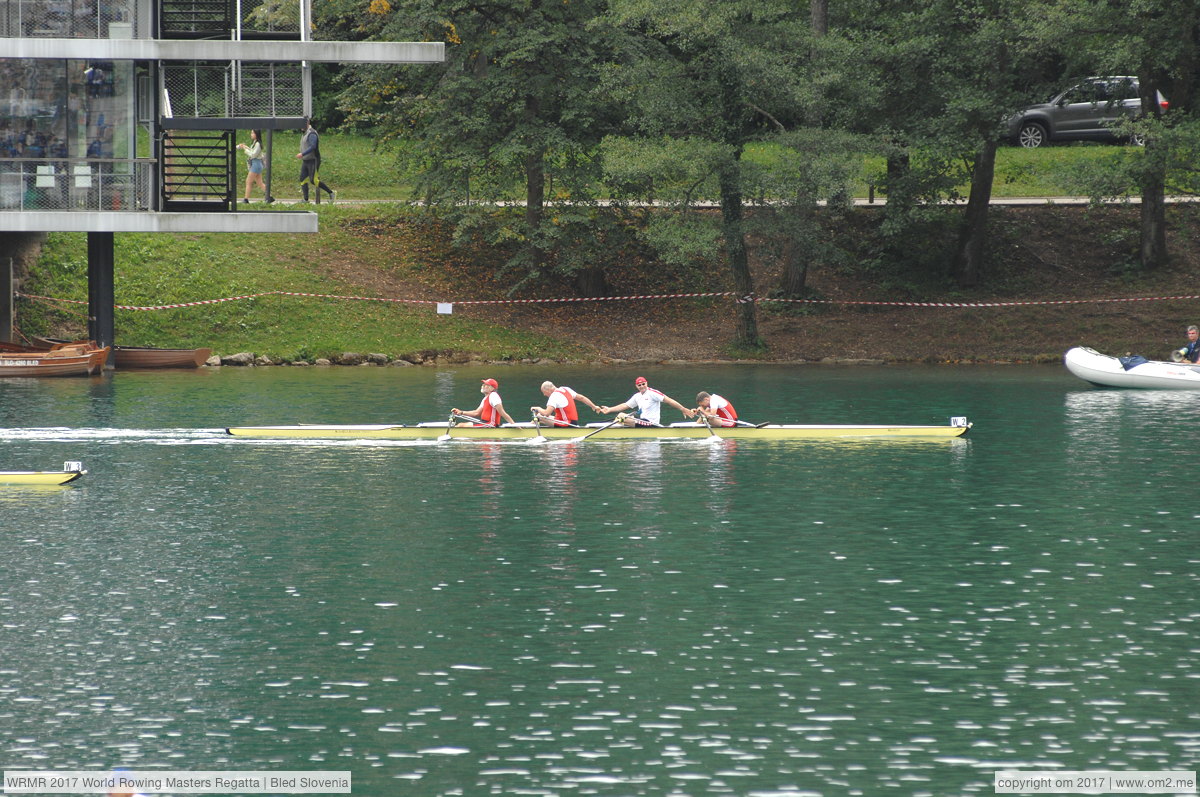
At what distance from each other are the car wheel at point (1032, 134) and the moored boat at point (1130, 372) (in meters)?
18.9

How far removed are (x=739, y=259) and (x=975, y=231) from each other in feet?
30.5

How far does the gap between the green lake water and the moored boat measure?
32.1 feet

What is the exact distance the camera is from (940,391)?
123 ft

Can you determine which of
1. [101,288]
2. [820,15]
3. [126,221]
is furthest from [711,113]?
[101,288]

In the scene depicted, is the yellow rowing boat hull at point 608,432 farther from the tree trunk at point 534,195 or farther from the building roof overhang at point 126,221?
the tree trunk at point 534,195

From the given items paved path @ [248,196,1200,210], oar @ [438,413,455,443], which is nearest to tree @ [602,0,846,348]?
paved path @ [248,196,1200,210]

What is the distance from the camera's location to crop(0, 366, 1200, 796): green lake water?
39.0ft

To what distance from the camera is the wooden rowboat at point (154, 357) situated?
137 feet

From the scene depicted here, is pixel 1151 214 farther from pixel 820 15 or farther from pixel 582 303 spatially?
pixel 582 303

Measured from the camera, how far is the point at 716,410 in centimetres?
2958

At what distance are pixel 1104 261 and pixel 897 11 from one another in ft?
36.3

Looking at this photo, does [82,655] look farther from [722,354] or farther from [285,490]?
[722,354]

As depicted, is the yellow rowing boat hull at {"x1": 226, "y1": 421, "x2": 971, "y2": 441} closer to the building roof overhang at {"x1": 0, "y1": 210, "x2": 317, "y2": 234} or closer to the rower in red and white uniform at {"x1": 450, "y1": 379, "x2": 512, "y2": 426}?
the rower in red and white uniform at {"x1": 450, "y1": 379, "x2": 512, "y2": 426}

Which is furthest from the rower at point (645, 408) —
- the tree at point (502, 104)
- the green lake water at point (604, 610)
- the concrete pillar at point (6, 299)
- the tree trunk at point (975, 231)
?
the tree trunk at point (975, 231)
